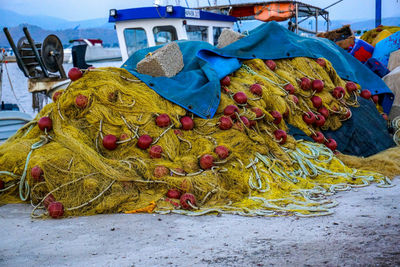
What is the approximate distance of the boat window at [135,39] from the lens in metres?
10.9

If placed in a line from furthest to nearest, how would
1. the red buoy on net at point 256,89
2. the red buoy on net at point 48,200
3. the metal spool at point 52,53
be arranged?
the metal spool at point 52,53, the red buoy on net at point 256,89, the red buoy on net at point 48,200

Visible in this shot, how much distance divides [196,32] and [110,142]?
8178 millimetres

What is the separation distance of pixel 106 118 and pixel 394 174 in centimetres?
310

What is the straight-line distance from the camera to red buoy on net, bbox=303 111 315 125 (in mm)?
5032

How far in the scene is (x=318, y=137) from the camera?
16.1 ft

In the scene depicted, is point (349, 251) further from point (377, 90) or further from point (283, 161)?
point (377, 90)

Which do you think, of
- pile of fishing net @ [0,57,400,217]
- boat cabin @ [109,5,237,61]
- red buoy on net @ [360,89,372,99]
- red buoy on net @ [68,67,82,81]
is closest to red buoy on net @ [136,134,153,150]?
pile of fishing net @ [0,57,400,217]

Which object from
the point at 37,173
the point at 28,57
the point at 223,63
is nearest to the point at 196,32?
the point at 28,57

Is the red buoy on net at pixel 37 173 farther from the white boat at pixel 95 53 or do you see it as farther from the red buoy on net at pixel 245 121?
the white boat at pixel 95 53

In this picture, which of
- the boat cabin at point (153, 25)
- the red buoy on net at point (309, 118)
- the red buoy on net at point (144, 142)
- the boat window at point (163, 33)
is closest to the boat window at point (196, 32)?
the boat cabin at point (153, 25)

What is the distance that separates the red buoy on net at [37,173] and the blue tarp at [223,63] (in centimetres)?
159

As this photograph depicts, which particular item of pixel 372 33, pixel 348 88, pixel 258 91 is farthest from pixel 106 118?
pixel 372 33

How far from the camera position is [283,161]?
13.8 ft

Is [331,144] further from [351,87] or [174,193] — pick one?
[174,193]
